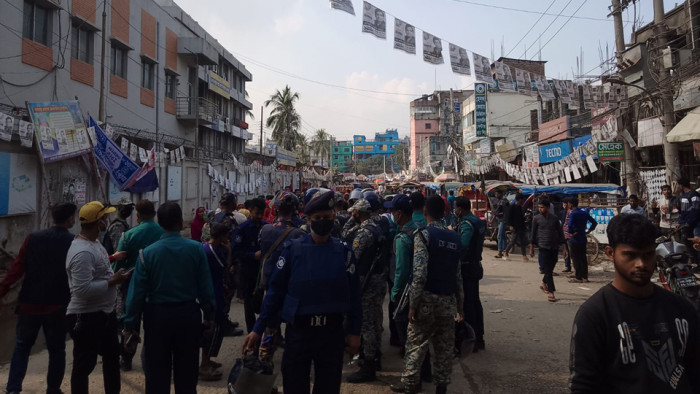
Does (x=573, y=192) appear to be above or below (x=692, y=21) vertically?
below

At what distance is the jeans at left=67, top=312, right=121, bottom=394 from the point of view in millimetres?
3259

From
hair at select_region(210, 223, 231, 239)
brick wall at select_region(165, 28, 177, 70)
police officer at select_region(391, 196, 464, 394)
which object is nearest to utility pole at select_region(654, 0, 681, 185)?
police officer at select_region(391, 196, 464, 394)

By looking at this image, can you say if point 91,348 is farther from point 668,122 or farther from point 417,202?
point 668,122

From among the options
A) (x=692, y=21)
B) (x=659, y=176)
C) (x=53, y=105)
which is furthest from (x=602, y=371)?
(x=692, y=21)

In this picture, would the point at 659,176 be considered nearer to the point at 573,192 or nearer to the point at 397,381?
the point at 573,192

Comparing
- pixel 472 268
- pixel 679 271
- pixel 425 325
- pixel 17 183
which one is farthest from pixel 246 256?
pixel 17 183

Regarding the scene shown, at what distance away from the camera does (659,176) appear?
1344cm

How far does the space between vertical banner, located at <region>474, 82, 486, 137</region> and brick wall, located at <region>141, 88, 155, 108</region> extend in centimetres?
2543

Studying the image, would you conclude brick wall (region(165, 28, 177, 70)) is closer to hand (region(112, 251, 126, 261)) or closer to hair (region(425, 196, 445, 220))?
hand (region(112, 251, 126, 261))

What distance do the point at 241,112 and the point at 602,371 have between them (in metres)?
35.3

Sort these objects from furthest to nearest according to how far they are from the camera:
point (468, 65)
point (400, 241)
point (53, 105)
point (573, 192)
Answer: point (573, 192)
point (468, 65)
point (53, 105)
point (400, 241)

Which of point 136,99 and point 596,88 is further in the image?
point 596,88

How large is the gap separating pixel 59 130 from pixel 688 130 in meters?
16.1

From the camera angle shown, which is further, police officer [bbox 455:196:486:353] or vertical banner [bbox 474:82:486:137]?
vertical banner [bbox 474:82:486:137]
